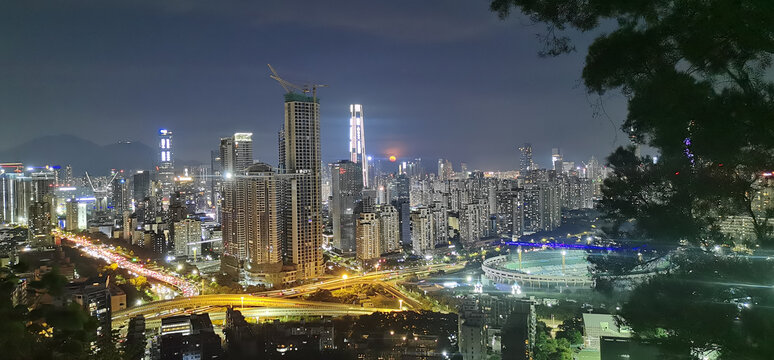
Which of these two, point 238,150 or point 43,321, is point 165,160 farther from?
point 43,321

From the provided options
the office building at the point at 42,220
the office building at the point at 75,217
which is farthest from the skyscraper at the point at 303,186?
the office building at the point at 75,217

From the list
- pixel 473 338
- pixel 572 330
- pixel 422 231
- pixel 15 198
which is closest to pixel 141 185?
pixel 15 198

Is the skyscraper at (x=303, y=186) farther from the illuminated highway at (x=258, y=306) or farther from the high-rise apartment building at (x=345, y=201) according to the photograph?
the high-rise apartment building at (x=345, y=201)

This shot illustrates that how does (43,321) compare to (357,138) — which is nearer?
(43,321)

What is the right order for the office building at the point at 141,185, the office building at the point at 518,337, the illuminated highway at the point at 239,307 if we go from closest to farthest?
1. the office building at the point at 518,337
2. the illuminated highway at the point at 239,307
3. the office building at the point at 141,185

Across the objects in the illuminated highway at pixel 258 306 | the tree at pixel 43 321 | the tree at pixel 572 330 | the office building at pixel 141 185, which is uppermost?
the office building at pixel 141 185

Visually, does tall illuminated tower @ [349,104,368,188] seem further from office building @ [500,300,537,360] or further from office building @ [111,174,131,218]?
office building @ [500,300,537,360]
